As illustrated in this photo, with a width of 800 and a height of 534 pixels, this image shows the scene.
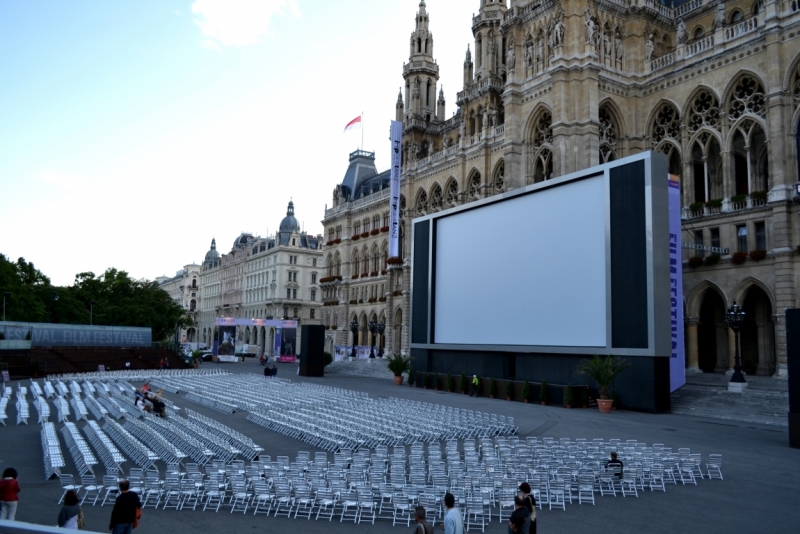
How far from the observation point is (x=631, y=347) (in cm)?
2905

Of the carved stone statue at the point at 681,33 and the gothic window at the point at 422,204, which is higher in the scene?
the carved stone statue at the point at 681,33

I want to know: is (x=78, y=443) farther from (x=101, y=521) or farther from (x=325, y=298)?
(x=325, y=298)

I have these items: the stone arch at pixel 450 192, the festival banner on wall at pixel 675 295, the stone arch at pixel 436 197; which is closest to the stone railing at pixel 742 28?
the festival banner on wall at pixel 675 295

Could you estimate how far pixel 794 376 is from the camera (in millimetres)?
19828

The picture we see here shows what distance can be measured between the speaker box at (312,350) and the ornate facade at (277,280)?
45452mm

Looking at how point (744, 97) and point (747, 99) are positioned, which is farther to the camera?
point (744, 97)

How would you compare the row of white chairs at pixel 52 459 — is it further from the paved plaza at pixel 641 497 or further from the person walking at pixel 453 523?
the person walking at pixel 453 523

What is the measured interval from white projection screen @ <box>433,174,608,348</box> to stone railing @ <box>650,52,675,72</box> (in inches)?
564

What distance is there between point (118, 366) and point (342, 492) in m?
54.2

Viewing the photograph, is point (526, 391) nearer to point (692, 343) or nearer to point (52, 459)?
point (692, 343)

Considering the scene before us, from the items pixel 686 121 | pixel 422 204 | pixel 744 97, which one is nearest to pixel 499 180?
pixel 422 204

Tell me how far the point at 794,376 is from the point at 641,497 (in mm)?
9639

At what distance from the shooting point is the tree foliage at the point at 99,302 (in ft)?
237

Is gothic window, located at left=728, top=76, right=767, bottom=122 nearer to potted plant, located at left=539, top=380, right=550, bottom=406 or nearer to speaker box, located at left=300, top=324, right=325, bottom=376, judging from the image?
potted plant, located at left=539, top=380, right=550, bottom=406
